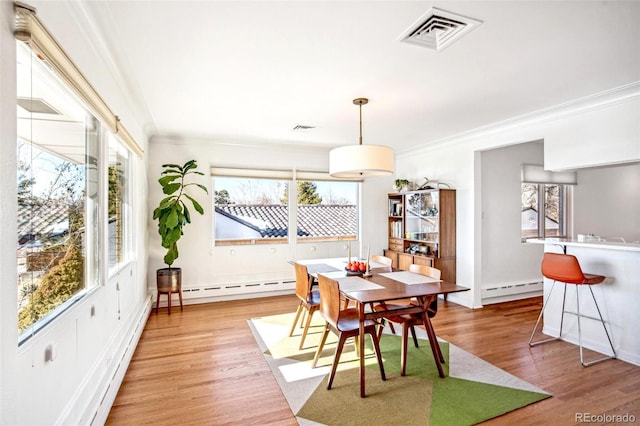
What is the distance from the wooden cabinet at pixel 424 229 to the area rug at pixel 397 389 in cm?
180

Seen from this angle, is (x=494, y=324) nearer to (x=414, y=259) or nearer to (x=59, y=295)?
(x=414, y=259)

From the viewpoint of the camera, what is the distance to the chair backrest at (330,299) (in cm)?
258

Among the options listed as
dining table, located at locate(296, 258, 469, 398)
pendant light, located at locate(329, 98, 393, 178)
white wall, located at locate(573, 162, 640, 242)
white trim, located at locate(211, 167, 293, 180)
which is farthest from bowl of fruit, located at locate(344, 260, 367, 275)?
white wall, located at locate(573, 162, 640, 242)

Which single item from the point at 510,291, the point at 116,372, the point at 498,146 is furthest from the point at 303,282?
the point at 510,291

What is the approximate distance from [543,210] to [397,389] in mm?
4346

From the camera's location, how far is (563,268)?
10.5ft

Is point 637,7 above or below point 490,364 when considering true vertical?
above

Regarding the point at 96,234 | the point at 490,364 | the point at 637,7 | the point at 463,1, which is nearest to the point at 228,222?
the point at 96,234

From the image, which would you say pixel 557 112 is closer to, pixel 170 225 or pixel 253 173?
pixel 253 173

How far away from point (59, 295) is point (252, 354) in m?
1.88

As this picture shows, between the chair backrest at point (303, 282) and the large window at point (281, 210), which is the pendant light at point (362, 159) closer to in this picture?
the chair backrest at point (303, 282)

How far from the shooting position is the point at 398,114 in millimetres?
3846

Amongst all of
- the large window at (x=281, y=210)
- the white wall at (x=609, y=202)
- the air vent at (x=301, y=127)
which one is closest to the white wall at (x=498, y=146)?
the large window at (x=281, y=210)

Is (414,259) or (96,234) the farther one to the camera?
(414,259)
